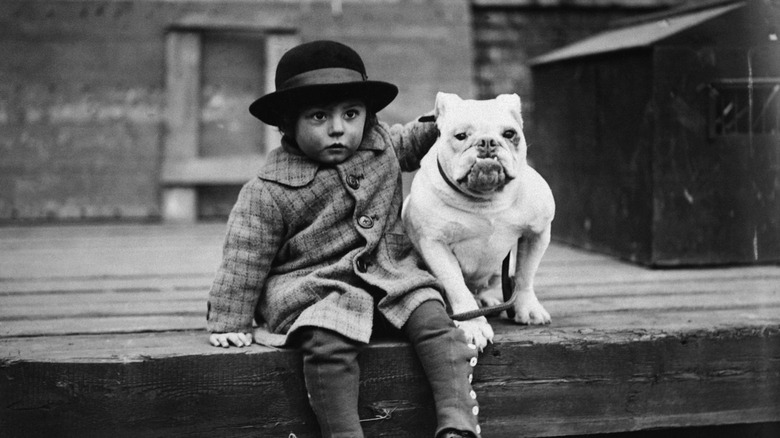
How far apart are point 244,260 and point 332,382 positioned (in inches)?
16.0

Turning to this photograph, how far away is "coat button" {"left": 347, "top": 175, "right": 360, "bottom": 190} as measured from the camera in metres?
2.13

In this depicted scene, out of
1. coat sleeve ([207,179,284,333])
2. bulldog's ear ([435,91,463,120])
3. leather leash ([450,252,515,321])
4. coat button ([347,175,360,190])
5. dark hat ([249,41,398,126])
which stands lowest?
leather leash ([450,252,515,321])

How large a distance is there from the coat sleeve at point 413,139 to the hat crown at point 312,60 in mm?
280

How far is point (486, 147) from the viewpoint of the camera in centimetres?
193

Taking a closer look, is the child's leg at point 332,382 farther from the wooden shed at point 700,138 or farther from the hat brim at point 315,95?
the wooden shed at point 700,138

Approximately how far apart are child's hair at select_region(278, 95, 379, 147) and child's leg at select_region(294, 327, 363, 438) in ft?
1.86

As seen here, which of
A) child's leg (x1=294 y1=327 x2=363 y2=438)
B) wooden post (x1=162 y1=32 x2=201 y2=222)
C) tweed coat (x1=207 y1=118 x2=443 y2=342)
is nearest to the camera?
child's leg (x1=294 y1=327 x2=363 y2=438)

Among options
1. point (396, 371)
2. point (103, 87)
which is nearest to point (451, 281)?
point (396, 371)

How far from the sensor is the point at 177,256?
364cm

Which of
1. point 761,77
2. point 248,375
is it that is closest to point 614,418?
point 248,375

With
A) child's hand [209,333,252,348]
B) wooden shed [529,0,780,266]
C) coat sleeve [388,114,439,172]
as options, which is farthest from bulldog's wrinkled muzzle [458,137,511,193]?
Answer: wooden shed [529,0,780,266]

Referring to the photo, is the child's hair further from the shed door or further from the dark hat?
the shed door

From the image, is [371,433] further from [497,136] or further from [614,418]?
[497,136]

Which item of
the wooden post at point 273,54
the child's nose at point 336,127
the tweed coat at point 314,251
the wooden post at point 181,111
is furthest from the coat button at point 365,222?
the wooden post at point 181,111
